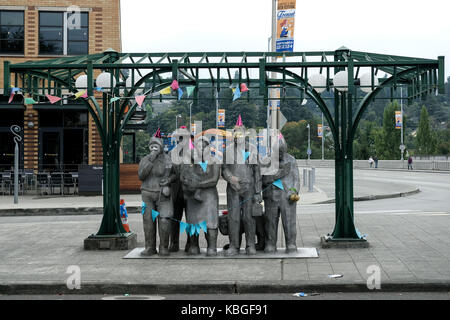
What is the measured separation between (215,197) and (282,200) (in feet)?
3.55

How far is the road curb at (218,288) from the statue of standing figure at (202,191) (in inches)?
69.7

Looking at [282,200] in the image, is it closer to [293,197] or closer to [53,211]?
[293,197]

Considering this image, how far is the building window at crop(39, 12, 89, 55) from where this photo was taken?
82.2 ft

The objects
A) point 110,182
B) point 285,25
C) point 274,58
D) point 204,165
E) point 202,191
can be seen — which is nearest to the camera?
point 204,165

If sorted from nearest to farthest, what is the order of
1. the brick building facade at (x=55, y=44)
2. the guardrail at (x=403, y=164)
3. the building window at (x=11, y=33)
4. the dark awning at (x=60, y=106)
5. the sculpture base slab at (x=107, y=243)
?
the sculpture base slab at (x=107, y=243), the dark awning at (x=60, y=106), the brick building facade at (x=55, y=44), the building window at (x=11, y=33), the guardrail at (x=403, y=164)

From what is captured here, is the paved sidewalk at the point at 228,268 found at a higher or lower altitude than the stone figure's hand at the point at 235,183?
lower

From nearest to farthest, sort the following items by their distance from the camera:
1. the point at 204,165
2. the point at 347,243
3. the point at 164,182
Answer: the point at 204,165
the point at 164,182
the point at 347,243

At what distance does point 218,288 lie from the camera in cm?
702

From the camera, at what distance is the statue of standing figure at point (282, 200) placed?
349 inches

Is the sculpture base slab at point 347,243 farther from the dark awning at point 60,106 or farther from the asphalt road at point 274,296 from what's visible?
the dark awning at point 60,106

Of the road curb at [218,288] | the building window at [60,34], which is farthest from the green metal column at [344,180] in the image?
the building window at [60,34]

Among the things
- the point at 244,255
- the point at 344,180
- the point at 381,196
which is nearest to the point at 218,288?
the point at 244,255

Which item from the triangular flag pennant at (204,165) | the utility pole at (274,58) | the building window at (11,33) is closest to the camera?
the triangular flag pennant at (204,165)
